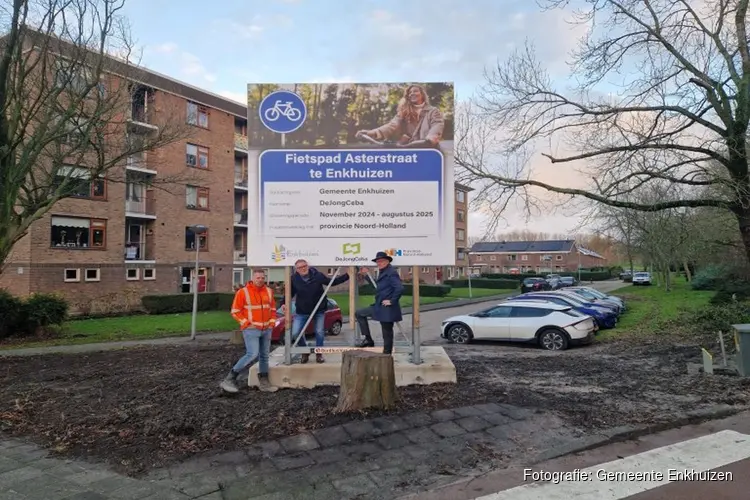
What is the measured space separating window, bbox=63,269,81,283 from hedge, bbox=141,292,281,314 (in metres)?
4.40

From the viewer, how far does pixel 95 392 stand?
24.0 feet

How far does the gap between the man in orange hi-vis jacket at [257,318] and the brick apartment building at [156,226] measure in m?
16.0

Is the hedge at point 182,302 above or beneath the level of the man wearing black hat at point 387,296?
beneath

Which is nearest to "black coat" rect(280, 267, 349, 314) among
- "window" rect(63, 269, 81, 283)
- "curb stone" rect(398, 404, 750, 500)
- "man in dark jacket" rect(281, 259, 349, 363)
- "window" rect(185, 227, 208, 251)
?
"man in dark jacket" rect(281, 259, 349, 363)

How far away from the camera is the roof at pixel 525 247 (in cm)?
11031

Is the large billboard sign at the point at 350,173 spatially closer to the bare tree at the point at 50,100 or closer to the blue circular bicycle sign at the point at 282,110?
the blue circular bicycle sign at the point at 282,110

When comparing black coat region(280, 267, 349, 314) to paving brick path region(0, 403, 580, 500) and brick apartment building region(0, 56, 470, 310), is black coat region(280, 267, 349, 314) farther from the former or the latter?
brick apartment building region(0, 56, 470, 310)

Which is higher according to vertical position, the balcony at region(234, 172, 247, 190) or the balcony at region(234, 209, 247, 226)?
the balcony at region(234, 172, 247, 190)

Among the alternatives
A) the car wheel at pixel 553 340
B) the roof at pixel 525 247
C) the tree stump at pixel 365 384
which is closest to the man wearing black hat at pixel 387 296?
the tree stump at pixel 365 384

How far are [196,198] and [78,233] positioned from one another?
8533 millimetres

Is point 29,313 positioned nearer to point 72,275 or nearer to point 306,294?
point 72,275

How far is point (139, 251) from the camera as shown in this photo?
3250cm

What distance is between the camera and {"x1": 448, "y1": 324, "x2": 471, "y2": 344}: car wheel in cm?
1595

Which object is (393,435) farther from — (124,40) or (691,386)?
(124,40)
